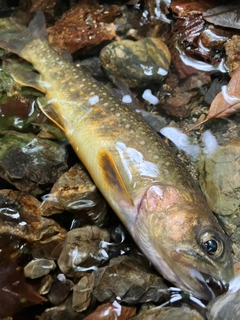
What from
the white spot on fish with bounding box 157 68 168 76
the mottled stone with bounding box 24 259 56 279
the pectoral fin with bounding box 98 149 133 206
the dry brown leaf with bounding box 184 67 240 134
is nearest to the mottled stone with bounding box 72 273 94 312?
the mottled stone with bounding box 24 259 56 279

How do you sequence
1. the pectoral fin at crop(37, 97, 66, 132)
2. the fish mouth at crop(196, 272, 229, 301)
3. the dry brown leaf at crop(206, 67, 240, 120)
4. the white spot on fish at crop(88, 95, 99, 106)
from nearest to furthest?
the fish mouth at crop(196, 272, 229, 301)
the white spot on fish at crop(88, 95, 99, 106)
the pectoral fin at crop(37, 97, 66, 132)
the dry brown leaf at crop(206, 67, 240, 120)

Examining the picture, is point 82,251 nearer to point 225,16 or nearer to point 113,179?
point 113,179

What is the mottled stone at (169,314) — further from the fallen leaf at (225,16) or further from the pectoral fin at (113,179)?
the fallen leaf at (225,16)

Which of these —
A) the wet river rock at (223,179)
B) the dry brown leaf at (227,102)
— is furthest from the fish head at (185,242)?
the dry brown leaf at (227,102)

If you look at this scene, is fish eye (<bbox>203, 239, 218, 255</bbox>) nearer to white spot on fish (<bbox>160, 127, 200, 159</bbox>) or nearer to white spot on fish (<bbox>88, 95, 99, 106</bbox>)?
white spot on fish (<bbox>160, 127, 200, 159</bbox>)

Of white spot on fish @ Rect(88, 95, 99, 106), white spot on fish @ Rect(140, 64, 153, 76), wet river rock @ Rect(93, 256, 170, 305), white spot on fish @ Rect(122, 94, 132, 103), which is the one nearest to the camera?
wet river rock @ Rect(93, 256, 170, 305)

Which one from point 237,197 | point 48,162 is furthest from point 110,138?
point 237,197

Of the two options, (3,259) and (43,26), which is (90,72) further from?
(3,259)

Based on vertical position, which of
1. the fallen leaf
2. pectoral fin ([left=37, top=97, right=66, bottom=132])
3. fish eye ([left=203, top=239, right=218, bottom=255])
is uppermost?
the fallen leaf
